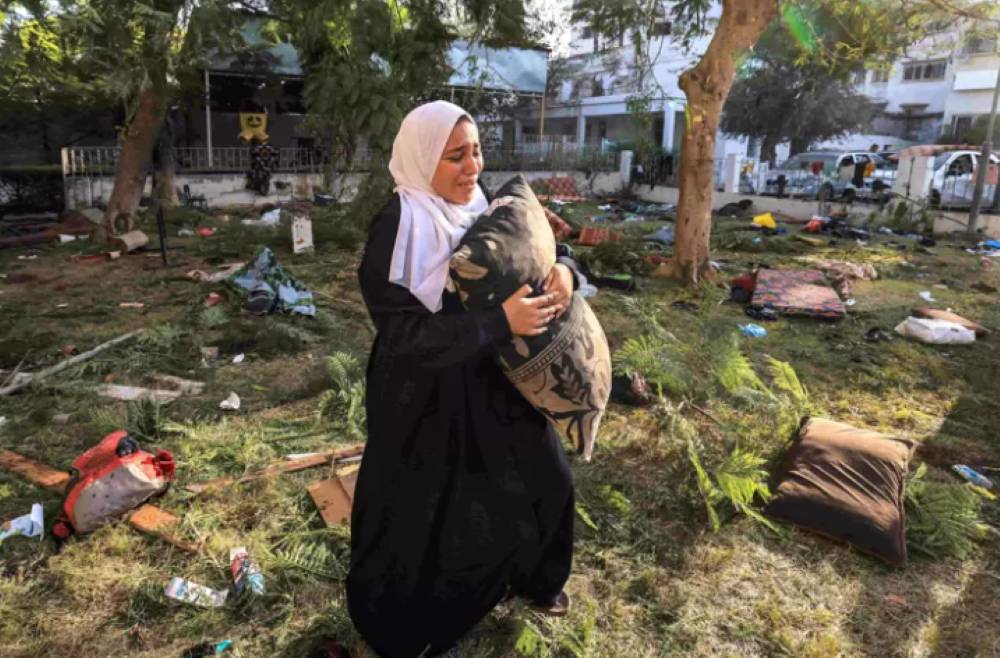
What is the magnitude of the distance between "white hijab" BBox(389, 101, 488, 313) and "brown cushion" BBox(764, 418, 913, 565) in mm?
2122

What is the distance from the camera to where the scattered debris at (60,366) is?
431 centimetres

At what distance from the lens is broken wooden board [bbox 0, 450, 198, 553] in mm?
2836

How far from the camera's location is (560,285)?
1.87m

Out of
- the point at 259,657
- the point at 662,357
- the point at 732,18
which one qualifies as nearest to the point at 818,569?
the point at 662,357

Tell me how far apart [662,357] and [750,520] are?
134cm

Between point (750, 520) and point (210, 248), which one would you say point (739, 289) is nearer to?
point (750, 520)

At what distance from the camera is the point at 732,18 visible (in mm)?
7234

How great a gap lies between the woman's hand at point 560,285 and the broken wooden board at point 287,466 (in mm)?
1746

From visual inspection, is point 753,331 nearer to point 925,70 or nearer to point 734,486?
point 734,486

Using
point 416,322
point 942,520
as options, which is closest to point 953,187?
point 942,520

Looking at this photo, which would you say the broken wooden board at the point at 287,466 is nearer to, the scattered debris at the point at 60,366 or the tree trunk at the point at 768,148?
the scattered debris at the point at 60,366

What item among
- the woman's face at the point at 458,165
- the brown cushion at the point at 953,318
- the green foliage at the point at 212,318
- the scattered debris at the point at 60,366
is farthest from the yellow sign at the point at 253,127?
the woman's face at the point at 458,165

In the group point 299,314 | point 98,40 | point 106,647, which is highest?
point 98,40

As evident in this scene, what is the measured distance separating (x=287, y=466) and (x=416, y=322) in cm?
209
